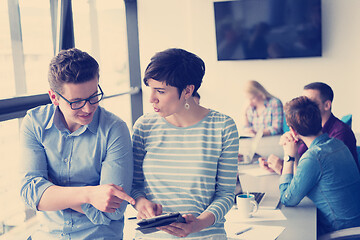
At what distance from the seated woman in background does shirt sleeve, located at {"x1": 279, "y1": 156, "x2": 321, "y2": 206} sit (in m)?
1.97

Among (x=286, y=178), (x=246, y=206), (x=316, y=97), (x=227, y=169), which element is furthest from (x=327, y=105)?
(x=227, y=169)

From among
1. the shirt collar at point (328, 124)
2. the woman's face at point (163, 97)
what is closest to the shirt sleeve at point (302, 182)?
the shirt collar at point (328, 124)

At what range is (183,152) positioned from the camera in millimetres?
1542

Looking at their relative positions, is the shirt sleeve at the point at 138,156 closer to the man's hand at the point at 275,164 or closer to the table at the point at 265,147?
the man's hand at the point at 275,164

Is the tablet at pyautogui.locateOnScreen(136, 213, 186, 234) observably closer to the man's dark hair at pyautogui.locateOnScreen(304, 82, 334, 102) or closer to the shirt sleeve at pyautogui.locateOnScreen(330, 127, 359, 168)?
the shirt sleeve at pyautogui.locateOnScreen(330, 127, 359, 168)

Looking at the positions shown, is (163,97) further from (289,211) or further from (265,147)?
(265,147)

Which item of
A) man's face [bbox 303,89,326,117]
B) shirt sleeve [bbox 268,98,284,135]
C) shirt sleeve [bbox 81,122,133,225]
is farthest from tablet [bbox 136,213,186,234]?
shirt sleeve [bbox 268,98,284,135]

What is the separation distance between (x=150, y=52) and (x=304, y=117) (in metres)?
3.85

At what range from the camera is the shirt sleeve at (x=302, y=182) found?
2229mm

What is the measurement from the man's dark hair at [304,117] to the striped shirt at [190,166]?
0.95 meters

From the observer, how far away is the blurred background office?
3.33 m

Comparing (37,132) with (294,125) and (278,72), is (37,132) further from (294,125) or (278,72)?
(278,72)

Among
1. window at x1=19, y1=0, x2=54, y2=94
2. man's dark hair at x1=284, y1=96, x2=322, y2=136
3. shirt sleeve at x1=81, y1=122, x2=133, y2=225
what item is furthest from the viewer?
window at x1=19, y1=0, x2=54, y2=94

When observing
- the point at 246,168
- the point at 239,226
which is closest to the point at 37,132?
the point at 239,226
